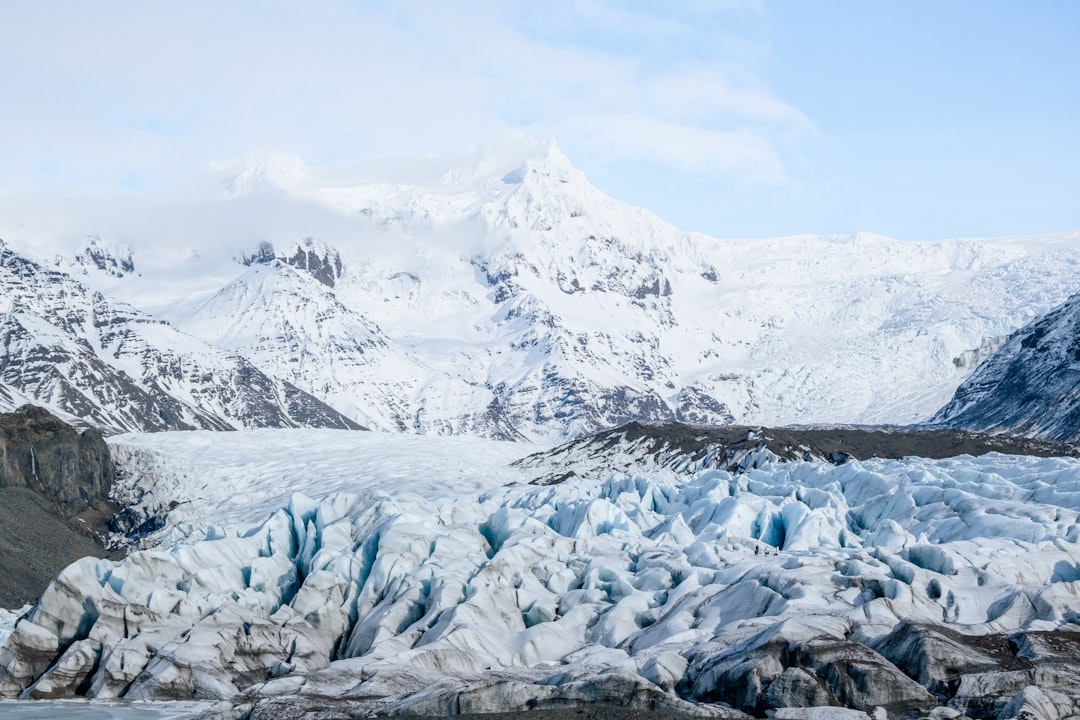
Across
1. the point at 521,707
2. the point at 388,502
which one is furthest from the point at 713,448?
the point at 521,707

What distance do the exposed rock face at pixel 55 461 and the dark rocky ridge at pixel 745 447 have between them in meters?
45.0

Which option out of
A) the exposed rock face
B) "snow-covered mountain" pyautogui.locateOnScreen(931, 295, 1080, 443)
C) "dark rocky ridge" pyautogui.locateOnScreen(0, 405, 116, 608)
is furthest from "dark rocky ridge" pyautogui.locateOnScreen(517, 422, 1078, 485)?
the exposed rock face

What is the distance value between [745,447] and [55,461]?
6903cm

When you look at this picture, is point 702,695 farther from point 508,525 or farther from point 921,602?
point 508,525

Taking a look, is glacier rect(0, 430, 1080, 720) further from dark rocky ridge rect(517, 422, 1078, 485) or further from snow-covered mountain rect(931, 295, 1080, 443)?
snow-covered mountain rect(931, 295, 1080, 443)

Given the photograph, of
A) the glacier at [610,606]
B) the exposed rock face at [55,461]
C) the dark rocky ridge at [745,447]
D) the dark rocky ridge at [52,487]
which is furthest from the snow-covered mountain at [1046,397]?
the dark rocky ridge at [52,487]

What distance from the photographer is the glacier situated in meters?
41.8

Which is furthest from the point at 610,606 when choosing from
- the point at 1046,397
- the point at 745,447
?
the point at 1046,397

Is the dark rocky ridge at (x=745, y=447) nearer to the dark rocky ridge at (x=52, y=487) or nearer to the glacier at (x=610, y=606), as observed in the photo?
the dark rocky ridge at (x=52, y=487)

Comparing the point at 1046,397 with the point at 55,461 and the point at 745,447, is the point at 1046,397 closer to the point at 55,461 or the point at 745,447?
the point at 745,447

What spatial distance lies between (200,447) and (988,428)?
116025 millimetres

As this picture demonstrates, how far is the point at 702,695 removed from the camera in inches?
1681

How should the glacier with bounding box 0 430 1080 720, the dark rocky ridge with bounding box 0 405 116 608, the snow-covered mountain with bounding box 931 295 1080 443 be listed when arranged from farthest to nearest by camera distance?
1. the snow-covered mountain with bounding box 931 295 1080 443
2. the dark rocky ridge with bounding box 0 405 116 608
3. the glacier with bounding box 0 430 1080 720

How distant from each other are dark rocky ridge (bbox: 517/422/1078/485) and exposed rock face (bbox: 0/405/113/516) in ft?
148
